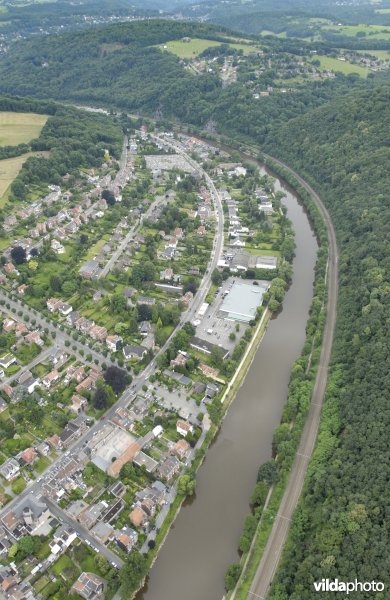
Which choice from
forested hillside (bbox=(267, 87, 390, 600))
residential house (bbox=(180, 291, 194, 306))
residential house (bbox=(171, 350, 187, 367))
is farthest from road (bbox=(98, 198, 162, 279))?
forested hillside (bbox=(267, 87, 390, 600))

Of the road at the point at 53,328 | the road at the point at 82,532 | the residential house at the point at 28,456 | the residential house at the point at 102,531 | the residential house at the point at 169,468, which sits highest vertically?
the road at the point at 53,328

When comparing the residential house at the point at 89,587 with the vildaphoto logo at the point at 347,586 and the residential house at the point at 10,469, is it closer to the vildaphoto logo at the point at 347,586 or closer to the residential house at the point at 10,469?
the residential house at the point at 10,469

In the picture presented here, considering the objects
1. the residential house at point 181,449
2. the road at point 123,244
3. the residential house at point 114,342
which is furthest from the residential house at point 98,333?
the residential house at point 181,449

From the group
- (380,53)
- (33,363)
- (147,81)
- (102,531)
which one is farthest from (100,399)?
(380,53)

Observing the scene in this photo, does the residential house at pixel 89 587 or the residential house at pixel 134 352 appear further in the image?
the residential house at pixel 134 352

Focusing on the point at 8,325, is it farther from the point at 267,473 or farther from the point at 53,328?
the point at 267,473

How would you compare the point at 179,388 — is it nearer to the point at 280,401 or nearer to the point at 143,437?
the point at 143,437
